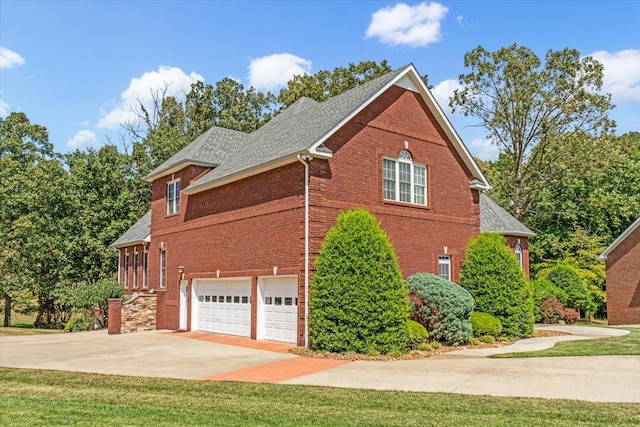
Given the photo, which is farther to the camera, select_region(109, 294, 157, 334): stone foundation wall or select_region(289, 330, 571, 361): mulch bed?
select_region(109, 294, 157, 334): stone foundation wall

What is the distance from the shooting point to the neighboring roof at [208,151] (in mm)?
24500

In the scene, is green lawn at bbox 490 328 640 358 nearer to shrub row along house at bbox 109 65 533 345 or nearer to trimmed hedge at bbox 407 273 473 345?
trimmed hedge at bbox 407 273 473 345

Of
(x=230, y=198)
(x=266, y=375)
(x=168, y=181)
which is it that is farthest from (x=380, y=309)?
(x=168, y=181)

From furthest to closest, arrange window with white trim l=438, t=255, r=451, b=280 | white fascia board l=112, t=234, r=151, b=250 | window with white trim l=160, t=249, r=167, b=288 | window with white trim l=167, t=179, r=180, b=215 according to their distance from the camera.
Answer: white fascia board l=112, t=234, r=151, b=250 < window with white trim l=160, t=249, r=167, b=288 < window with white trim l=167, t=179, r=180, b=215 < window with white trim l=438, t=255, r=451, b=280

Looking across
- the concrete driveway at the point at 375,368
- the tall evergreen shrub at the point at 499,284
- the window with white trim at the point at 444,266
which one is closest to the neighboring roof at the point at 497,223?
the window with white trim at the point at 444,266

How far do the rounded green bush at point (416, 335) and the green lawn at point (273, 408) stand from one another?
615cm

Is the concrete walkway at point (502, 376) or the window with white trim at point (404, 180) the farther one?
the window with white trim at point (404, 180)

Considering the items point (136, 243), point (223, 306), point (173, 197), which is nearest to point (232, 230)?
point (223, 306)

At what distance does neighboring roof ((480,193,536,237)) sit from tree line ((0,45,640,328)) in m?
6.31

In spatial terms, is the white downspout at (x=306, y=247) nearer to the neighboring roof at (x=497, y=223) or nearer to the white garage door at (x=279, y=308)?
the white garage door at (x=279, y=308)

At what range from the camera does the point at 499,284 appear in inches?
788

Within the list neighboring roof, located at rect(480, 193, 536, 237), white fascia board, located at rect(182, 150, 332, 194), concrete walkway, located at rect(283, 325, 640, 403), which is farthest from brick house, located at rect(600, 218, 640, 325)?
white fascia board, located at rect(182, 150, 332, 194)

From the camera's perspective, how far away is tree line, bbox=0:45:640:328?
116ft

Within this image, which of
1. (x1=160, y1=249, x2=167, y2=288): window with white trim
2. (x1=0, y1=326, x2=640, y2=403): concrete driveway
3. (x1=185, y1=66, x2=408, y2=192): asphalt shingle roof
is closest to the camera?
(x1=0, y1=326, x2=640, y2=403): concrete driveway
